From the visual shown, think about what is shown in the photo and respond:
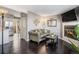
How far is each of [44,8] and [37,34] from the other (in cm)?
76

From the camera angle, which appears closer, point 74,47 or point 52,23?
point 74,47

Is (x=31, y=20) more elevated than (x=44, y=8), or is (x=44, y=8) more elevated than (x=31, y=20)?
(x=44, y=8)

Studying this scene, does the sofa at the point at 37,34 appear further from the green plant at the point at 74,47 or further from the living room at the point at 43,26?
the green plant at the point at 74,47

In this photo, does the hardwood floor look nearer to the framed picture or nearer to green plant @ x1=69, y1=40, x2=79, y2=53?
green plant @ x1=69, y1=40, x2=79, y2=53

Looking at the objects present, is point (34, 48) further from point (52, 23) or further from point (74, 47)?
point (74, 47)

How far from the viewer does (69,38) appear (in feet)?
7.98

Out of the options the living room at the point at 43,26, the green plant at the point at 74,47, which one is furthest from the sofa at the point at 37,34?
the green plant at the point at 74,47

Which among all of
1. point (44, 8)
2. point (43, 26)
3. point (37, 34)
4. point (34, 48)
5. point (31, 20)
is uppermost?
point (44, 8)

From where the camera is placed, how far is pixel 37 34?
2.47 meters

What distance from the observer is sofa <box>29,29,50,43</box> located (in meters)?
2.45

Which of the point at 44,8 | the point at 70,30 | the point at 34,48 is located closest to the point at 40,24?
the point at 44,8

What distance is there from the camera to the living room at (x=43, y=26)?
2.34 m

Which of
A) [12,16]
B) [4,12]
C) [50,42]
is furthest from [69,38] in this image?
[4,12]
